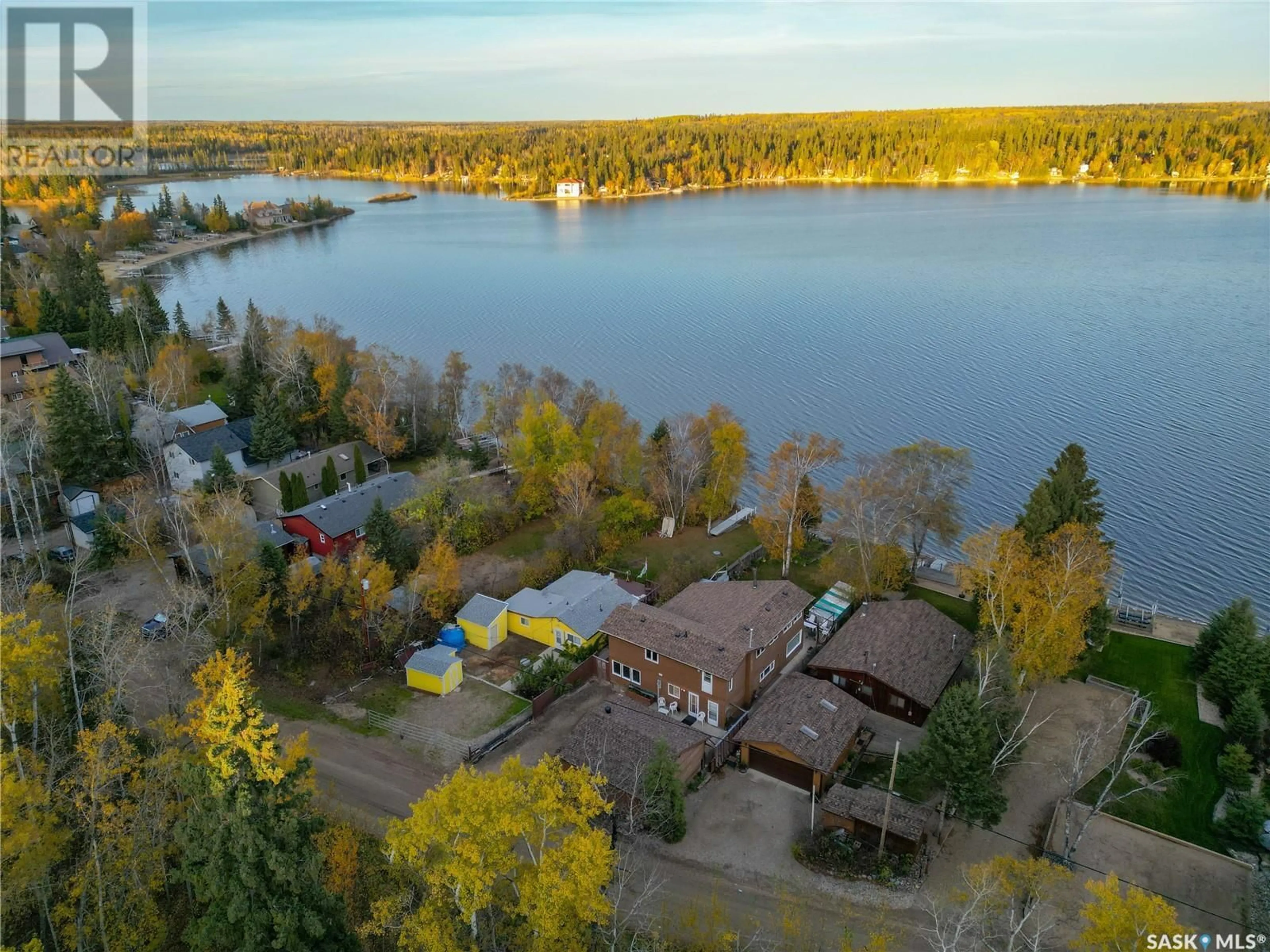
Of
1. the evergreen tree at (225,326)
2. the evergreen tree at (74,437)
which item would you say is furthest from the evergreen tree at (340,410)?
the evergreen tree at (225,326)

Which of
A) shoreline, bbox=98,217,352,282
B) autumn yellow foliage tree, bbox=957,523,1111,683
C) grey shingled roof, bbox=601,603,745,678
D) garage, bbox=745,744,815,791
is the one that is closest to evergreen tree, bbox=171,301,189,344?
shoreline, bbox=98,217,352,282

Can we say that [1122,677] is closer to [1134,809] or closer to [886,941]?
[1134,809]

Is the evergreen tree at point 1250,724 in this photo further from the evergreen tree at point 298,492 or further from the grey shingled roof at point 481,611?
the evergreen tree at point 298,492

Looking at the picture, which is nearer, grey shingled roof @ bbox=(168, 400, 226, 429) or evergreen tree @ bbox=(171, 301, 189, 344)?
grey shingled roof @ bbox=(168, 400, 226, 429)

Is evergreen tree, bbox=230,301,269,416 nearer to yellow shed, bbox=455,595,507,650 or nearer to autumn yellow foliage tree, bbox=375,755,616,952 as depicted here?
yellow shed, bbox=455,595,507,650

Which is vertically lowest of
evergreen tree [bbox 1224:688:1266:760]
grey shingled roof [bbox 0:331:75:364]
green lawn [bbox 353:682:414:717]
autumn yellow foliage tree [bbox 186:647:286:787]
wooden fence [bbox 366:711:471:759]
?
wooden fence [bbox 366:711:471:759]

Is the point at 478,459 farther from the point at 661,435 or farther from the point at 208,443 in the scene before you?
the point at 208,443

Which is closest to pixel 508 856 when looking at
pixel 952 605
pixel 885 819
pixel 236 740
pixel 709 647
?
pixel 236 740
